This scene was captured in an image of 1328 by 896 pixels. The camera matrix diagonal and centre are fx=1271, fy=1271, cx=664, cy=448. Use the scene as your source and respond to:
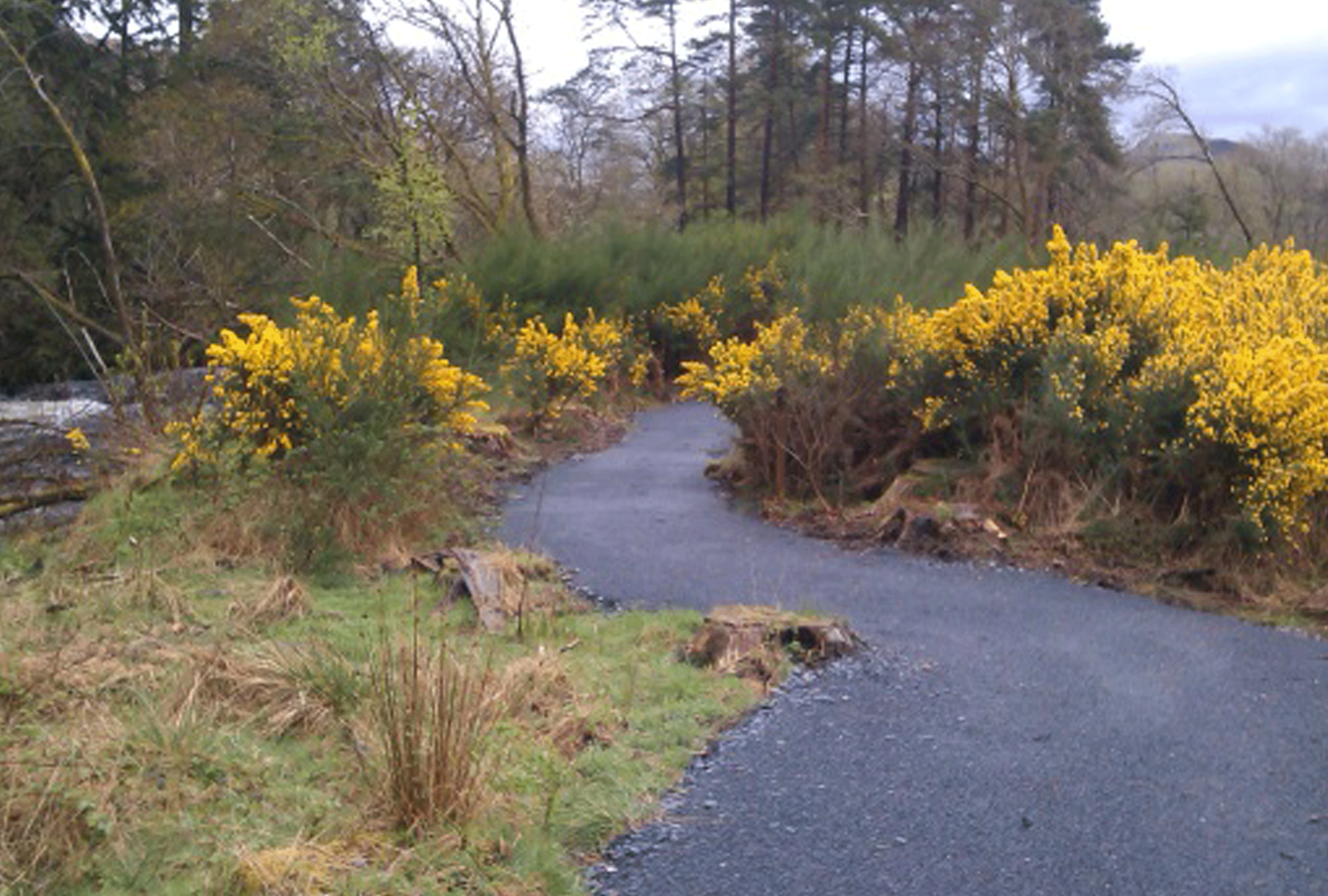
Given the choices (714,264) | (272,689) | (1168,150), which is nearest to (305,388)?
(272,689)

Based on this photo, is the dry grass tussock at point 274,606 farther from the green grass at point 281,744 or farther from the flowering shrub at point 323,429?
the flowering shrub at point 323,429

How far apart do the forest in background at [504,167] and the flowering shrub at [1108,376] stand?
6041 mm

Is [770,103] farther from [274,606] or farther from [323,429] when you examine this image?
[274,606]

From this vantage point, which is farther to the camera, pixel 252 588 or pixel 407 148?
pixel 407 148

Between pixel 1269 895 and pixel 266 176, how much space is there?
65.1 ft

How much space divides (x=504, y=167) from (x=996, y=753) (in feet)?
68.1

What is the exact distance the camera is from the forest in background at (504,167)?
61.7 feet

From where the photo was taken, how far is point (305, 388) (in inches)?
324

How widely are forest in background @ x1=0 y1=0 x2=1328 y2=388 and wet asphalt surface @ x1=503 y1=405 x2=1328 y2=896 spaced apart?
311 inches

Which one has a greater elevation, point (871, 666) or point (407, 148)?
point (407, 148)

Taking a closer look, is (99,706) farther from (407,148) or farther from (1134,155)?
(1134,155)

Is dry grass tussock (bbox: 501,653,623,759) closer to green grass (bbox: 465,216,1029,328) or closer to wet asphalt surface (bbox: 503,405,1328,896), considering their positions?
wet asphalt surface (bbox: 503,405,1328,896)

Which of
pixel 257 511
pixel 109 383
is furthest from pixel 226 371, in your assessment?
pixel 109 383

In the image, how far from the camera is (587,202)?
110ft
